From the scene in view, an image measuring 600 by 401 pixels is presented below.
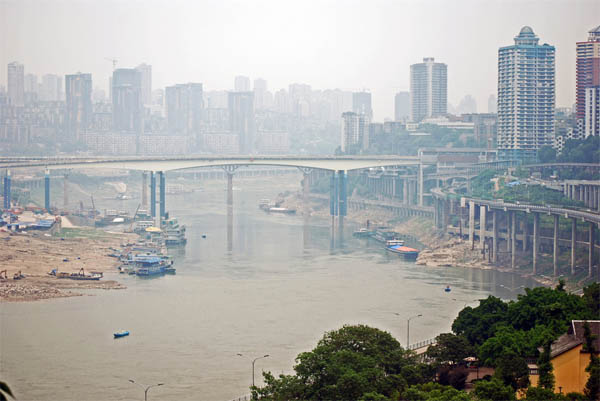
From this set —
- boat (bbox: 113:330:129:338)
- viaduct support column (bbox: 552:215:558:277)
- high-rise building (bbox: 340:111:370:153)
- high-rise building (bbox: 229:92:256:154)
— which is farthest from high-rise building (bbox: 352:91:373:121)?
boat (bbox: 113:330:129:338)

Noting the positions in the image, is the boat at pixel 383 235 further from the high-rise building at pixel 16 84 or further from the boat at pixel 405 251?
the high-rise building at pixel 16 84

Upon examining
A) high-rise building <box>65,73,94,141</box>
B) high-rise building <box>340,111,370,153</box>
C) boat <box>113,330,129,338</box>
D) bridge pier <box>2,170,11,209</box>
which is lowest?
boat <box>113,330,129,338</box>

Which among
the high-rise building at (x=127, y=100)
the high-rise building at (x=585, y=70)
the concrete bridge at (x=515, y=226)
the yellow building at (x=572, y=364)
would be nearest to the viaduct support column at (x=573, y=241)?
the concrete bridge at (x=515, y=226)

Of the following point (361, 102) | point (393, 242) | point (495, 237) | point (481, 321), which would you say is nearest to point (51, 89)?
point (361, 102)

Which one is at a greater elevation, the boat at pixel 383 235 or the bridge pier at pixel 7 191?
the bridge pier at pixel 7 191

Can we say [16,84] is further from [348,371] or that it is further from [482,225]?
[348,371]

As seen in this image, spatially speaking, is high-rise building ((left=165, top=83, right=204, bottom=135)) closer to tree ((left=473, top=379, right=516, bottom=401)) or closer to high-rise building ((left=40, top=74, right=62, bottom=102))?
high-rise building ((left=40, top=74, right=62, bottom=102))

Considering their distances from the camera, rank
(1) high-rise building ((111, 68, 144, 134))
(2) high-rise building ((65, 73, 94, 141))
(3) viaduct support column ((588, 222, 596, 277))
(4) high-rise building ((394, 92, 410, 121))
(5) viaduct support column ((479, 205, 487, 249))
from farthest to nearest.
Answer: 1. (4) high-rise building ((394, 92, 410, 121))
2. (1) high-rise building ((111, 68, 144, 134))
3. (2) high-rise building ((65, 73, 94, 141))
4. (5) viaduct support column ((479, 205, 487, 249))
5. (3) viaduct support column ((588, 222, 596, 277))
